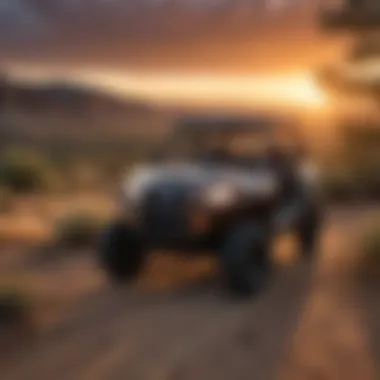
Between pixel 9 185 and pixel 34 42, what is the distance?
1.17m

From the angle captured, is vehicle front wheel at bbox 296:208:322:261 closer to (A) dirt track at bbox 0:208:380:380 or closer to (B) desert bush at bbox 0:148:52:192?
(A) dirt track at bbox 0:208:380:380

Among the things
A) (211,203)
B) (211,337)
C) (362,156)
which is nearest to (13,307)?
(211,337)

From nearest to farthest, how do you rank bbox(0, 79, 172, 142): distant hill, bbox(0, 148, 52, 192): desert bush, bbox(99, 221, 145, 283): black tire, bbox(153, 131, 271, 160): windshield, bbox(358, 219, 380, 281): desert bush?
bbox(0, 79, 172, 142): distant hill, bbox(0, 148, 52, 192): desert bush, bbox(153, 131, 271, 160): windshield, bbox(99, 221, 145, 283): black tire, bbox(358, 219, 380, 281): desert bush

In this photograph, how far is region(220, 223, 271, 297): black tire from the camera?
22.7 feet

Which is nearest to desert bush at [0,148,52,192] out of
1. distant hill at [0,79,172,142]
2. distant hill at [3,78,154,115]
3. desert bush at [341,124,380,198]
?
distant hill at [0,79,172,142]

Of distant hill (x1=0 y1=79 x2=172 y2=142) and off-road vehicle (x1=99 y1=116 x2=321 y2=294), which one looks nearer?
distant hill (x1=0 y1=79 x2=172 y2=142)

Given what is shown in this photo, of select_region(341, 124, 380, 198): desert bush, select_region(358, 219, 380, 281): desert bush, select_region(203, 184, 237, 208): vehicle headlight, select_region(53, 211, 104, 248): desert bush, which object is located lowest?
select_region(358, 219, 380, 281): desert bush

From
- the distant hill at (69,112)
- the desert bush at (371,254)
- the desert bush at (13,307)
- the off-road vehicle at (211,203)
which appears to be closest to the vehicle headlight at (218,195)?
the off-road vehicle at (211,203)

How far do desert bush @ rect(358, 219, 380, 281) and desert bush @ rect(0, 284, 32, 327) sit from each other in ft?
8.36

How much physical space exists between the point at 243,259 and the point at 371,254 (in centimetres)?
116

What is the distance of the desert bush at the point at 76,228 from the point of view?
6836 millimetres

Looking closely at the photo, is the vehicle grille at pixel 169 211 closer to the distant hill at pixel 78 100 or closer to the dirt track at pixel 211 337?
the dirt track at pixel 211 337

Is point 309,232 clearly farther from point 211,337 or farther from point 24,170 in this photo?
point 24,170

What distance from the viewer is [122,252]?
716 cm
